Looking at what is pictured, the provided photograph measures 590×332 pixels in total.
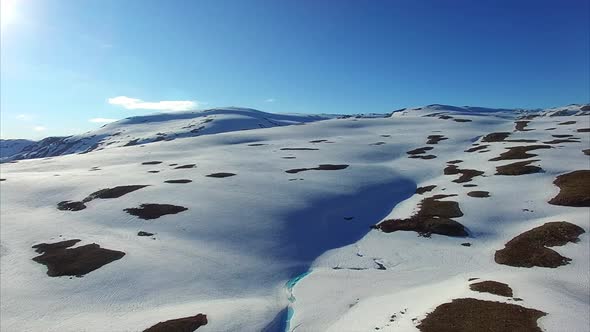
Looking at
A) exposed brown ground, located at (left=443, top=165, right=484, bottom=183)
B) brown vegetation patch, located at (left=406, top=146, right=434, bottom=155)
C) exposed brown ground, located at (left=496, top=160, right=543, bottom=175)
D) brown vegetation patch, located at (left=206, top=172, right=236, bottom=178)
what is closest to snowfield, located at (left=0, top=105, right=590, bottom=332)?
brown vegetation patch, located at (left=206, top=172, right=236, bottom=178)

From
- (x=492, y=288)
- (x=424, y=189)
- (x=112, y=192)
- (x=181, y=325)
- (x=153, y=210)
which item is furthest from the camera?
(x=424, y=189)

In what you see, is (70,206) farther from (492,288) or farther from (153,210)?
(492,288)

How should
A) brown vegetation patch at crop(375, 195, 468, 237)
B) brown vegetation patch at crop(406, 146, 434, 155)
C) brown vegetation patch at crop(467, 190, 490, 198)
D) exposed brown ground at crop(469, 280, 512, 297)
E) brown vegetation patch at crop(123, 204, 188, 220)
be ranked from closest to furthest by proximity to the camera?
1. exposed brown ground at crop(469, 280, 512, 297)
2. brown vegetation patch at crop(375, 195, 468, 237)
3. brown vegetation patch at crop(123, 204, 188, 220)
4. brown vegetation patch at crop(467, 190, 490, 198)
5. brown vegetation patch at crop(406, 146, 434, 155)

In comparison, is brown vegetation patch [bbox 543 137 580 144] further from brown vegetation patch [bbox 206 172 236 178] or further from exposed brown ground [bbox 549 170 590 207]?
brown vegetation patch [bbox 206 172 236 178]

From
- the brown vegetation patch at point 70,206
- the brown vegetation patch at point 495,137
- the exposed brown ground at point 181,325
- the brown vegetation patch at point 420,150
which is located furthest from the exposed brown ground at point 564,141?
the brown vegetation patch at point 70,206

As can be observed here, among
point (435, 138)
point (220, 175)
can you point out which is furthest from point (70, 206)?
point (435, 138)

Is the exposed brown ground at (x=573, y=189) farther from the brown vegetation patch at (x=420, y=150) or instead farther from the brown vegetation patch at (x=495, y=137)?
the brown vegetation patch at (x=495, y=137)
